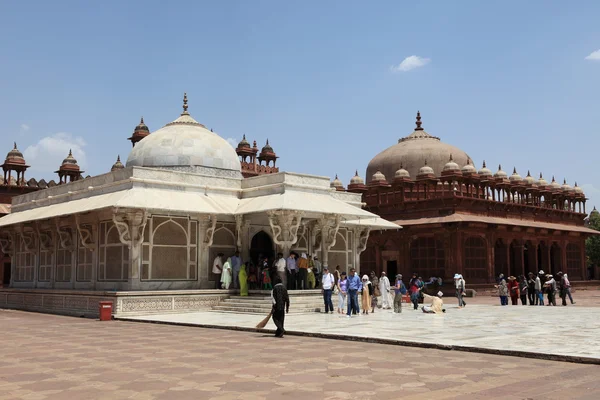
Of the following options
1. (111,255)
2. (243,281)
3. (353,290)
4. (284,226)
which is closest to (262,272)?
(243,281)

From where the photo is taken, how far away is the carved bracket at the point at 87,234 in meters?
21.6

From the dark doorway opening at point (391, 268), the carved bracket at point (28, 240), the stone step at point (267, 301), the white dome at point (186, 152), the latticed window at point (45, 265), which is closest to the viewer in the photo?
the stone step at point (267, 301)

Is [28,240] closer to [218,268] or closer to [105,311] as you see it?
[218,268]

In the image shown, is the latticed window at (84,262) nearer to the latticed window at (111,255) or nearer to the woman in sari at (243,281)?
the latticed window at (111,255)

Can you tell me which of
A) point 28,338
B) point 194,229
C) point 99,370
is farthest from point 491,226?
point 99,370

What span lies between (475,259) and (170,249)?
60.4 feet

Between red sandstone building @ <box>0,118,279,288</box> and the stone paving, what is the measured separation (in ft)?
90.5

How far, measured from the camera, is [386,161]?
44.9 m

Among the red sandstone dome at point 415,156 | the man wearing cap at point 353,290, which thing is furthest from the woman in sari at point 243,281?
the red sandstone dome at point 415,156

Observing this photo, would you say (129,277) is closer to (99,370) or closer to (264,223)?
(264,223)

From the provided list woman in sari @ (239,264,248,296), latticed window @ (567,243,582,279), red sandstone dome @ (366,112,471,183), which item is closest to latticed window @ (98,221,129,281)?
woman in sari @ (239,264,248,296)

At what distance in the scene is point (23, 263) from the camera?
27.0 meters

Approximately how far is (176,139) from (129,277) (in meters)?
7.01

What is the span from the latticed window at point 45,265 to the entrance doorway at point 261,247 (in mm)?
8087
